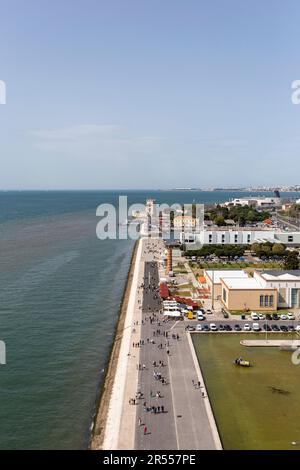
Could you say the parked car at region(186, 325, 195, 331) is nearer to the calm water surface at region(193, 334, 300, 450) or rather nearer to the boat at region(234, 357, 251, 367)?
the calm water surface at region(193, 334, 300, 450)

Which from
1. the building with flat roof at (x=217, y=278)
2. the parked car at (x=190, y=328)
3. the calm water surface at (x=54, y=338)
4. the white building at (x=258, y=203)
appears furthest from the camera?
the white building at (x=258, y=203)

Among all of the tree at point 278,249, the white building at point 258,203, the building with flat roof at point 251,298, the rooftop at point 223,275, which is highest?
the white building at point 258,203

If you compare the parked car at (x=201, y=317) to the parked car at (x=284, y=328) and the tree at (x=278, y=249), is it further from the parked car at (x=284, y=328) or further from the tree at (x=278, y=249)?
the tree at (x=278, y=249)

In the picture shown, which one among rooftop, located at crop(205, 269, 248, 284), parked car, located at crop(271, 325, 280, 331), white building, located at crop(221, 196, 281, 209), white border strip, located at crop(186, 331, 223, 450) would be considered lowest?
white border strip, located at crop(186, 331, 223, 450)

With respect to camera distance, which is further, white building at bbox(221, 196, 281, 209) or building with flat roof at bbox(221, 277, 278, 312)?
white building at bbox(221, 196, 281, 209)

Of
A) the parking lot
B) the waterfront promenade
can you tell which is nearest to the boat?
the waterfront promenade

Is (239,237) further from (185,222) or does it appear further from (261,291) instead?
(261,291)

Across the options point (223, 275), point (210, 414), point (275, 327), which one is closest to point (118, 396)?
point (210, 414)

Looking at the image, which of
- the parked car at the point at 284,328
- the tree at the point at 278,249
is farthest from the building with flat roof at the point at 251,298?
the tree at the point at 278,249
